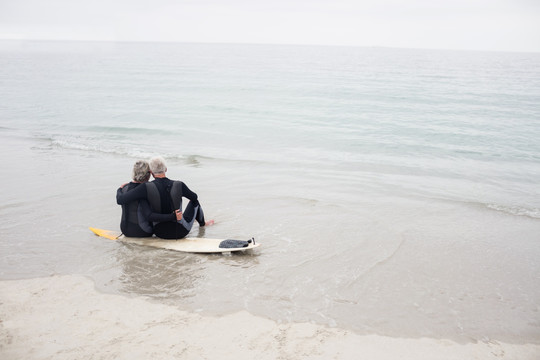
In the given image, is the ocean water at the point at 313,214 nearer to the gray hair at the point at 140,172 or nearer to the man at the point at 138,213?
the man at the point at 138,213

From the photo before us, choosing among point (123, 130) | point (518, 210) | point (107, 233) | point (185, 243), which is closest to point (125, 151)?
Result: point (123, 130)

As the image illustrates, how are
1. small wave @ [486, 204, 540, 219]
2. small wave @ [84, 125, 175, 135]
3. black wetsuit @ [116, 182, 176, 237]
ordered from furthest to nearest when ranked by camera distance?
small wave @ [84, 125, 175, 135] < small wave @ [486, 204, 540, 219] < black wetsuit @ [116, 182, 176, 237]

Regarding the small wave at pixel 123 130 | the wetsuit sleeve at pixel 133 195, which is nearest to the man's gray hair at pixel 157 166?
the wetsuit sleeve at pixel 133 195

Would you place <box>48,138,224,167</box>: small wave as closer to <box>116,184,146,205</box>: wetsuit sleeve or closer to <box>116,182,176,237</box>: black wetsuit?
<box>116,182,176,237</box>: black wetsuit

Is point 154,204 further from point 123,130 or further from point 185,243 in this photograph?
point 123,130

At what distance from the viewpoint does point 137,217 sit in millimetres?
7418

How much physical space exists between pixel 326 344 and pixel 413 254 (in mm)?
3432

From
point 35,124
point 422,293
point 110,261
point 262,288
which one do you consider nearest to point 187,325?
point 262,288

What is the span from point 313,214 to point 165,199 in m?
3.70

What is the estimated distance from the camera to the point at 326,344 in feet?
15.2

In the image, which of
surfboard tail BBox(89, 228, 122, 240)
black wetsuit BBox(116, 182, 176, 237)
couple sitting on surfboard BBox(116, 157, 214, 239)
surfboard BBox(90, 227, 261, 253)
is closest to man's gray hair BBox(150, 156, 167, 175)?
couple sitting on surfboard BBox(116, 157, 214, 239)

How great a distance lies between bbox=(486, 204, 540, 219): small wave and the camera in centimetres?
996

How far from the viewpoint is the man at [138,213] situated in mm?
7148

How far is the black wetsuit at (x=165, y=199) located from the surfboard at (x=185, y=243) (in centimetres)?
17
